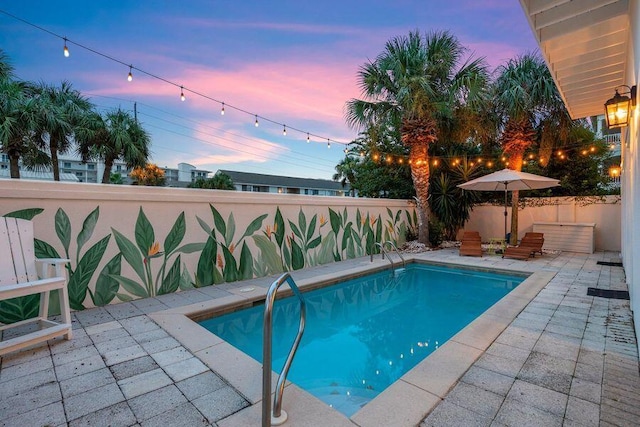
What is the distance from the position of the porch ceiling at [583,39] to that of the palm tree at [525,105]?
3.02 meters

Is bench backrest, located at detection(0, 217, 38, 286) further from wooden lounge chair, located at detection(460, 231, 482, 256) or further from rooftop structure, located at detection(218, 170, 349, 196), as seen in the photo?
rooftop structure, located at detection(218, 170, 349, 196)

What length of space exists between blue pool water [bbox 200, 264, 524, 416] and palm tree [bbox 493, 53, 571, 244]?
15.5 ft

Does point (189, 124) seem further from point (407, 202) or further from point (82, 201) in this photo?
point (82, 201)

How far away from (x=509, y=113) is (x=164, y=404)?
33.4ft

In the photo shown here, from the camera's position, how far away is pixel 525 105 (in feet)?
27.2

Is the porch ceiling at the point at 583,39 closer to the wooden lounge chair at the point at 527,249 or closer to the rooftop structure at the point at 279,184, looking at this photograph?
the wooden lounge chair at the point at 527,249

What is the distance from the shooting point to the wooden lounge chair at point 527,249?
25.1ft

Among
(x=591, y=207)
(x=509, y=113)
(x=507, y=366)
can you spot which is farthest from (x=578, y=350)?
(x=591, y=207)

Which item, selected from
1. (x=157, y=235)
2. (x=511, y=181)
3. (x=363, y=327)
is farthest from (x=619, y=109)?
(x=157, y=235)

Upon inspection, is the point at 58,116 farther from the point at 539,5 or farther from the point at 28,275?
the point at 539,5

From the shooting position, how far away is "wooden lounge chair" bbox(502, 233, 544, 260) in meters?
7.66

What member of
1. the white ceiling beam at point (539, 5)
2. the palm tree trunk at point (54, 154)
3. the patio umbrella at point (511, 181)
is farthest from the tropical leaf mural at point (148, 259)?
the palm tree trunk at point (54, 154)

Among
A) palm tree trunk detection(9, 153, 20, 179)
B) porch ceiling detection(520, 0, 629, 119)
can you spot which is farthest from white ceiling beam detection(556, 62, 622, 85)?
palm tree trunk detection(9, 153, 20, 179)

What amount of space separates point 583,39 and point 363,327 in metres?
4.97
